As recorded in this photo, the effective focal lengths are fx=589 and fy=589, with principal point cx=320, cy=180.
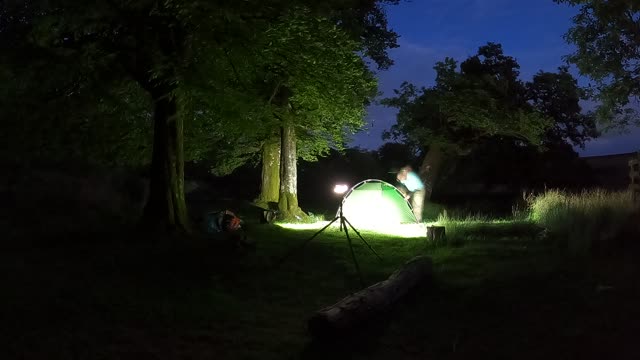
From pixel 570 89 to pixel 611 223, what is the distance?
23575 mm

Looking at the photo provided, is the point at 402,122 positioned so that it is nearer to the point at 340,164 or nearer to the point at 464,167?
the point at 464,167

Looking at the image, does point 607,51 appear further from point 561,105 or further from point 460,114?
point 561,105

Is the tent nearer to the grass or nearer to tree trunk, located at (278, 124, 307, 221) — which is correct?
tree trunk, located at (278, 124, 307, 221)

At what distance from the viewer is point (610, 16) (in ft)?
64.2

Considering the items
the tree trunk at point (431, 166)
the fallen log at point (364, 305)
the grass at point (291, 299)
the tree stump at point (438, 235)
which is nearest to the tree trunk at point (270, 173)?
the tree trunk at point (431, 166)

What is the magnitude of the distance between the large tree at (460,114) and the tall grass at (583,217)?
8.82 meters

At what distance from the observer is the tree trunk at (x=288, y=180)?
20.5 m

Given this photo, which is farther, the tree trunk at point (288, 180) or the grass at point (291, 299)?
the tree trunk at point (288, 180)

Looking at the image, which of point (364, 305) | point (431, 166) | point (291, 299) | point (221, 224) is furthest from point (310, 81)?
point (431, 166)

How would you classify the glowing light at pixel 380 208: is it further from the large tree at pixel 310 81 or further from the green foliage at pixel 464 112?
the green foliage at pixel 464 112

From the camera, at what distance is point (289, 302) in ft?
28.8

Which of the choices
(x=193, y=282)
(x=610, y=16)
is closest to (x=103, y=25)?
(x=193, y=282)

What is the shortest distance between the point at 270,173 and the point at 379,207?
19.6 feet

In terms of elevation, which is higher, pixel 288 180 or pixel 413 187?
pixel 288 180
